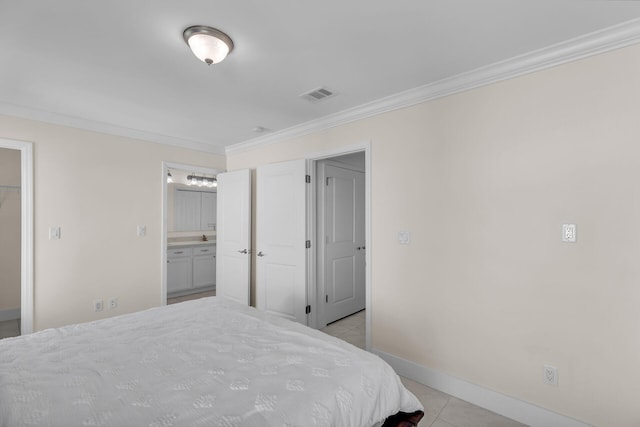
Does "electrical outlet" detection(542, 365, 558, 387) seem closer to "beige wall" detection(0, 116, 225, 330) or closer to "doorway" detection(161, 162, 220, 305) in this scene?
"beige wall" detection(0, 116, 225, 330)

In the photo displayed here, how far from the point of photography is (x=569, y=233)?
74.8 inches

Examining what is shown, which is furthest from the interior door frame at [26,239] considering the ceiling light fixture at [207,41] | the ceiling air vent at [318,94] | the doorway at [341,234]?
the doorway at [341,234]

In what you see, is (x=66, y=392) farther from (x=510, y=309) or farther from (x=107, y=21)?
(x=510, y=309)

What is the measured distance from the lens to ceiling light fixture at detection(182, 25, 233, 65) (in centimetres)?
171

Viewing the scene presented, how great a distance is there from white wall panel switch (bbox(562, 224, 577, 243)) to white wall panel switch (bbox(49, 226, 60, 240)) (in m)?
4.41

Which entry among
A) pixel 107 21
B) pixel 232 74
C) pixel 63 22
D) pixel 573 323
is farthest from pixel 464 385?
pixel 63 22

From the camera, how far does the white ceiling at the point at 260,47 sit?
5.17 ft

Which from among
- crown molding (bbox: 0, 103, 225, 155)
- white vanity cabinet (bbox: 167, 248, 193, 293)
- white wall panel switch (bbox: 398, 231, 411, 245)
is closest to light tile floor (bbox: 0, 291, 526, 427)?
white wall panel switch (bbox: 398, 231, 411, 245)

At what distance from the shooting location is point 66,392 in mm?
1218

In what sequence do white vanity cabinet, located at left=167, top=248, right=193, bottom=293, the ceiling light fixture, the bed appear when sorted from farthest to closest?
white vanity cabinet, located at left=167, top=248, right=193, bottom=293, the ceiling light fixture, the bed

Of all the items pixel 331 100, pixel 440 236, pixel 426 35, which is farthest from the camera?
pixel 331 100

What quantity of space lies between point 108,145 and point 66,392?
10.0ft

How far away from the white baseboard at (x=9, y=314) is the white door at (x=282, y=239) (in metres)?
3.22

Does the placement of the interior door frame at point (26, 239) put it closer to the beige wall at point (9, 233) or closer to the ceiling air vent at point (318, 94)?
the beige wall at point (9, 233)
